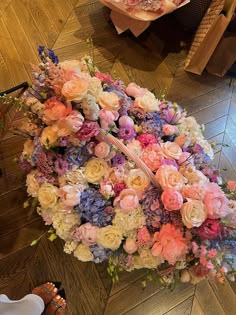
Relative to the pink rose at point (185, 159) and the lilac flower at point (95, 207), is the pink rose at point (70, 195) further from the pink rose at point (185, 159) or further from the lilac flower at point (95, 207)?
the pink rose at point (185, 159)

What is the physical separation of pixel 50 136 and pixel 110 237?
0.38 meters

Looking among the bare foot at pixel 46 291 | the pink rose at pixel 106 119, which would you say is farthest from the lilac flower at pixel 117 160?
the bare foot at pixel 46 291

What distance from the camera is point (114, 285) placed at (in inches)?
59.7

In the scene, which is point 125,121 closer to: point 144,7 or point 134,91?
point 134,91

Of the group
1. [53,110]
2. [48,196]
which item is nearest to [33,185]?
[48,196]

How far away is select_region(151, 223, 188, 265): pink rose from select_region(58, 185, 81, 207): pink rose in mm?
283

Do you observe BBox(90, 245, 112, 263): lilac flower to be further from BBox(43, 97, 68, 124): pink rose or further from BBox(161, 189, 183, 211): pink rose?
BBox(43, 97, 68, 124): pink rose

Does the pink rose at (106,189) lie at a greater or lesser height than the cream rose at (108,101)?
lesser

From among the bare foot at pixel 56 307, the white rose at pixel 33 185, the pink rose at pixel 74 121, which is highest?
the pink rose at pixel 74 121

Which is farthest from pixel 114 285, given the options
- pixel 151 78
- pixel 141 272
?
pixel 151 78

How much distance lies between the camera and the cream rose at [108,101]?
1125 millimetres

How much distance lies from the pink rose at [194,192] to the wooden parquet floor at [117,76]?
454 mm

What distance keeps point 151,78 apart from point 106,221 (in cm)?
114

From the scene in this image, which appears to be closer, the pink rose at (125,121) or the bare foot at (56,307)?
the pink rose at (125,121)
